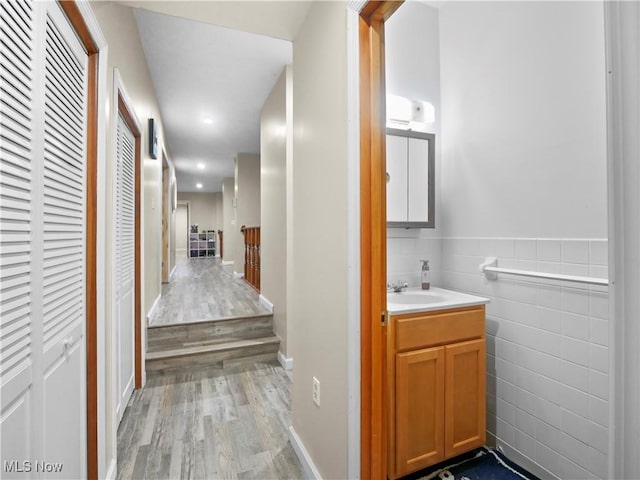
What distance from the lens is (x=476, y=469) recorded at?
5.50ft

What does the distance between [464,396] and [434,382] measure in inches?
9.4

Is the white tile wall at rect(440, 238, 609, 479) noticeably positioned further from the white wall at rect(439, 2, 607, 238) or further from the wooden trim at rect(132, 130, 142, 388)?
the wooden trim at rect(132, 130, 142, 388)

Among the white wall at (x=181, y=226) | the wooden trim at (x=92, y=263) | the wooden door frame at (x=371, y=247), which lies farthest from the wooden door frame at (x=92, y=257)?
the white wall at (x=181, y=226)

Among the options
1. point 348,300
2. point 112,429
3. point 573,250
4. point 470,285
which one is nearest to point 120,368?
point 112,429

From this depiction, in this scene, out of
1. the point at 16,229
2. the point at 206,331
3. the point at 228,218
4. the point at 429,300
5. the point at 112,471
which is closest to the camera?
the point at 16,229

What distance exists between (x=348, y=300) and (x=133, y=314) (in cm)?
202

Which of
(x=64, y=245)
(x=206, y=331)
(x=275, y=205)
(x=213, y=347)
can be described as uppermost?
(x=275, y=205)

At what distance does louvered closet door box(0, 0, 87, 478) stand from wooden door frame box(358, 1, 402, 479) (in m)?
1.02

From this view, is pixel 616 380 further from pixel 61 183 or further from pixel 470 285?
pixel 470 285

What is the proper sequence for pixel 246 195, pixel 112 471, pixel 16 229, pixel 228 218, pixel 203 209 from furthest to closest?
pixel 203 209
pixel 228 218
pixel 246 195
pixel 112 471
pixel 16 229

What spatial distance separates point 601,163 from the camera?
1407mm

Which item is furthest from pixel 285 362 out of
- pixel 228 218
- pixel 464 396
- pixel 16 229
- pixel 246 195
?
pixel 228 218

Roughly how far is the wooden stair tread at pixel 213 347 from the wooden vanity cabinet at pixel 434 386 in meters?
1.81

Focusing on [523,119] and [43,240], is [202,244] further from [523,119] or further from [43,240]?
[523,119]
